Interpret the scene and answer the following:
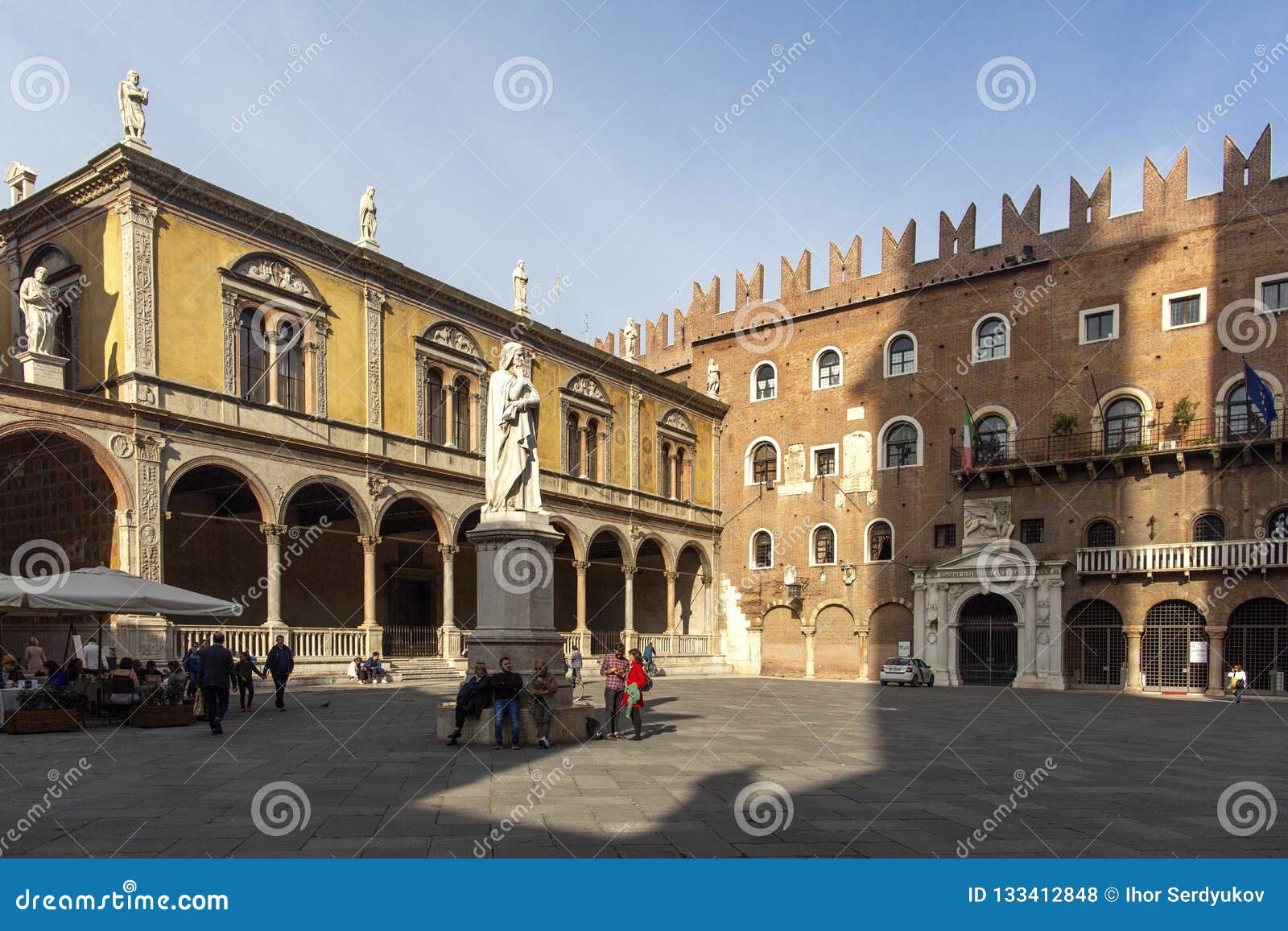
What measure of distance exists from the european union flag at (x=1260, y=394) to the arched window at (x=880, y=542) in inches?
432

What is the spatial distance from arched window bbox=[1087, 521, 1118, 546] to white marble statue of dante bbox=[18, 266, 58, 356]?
2695cm

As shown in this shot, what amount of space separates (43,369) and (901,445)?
24290 mm

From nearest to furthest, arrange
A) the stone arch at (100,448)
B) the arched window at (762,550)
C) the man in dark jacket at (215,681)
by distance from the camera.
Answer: the man in dark jacket at (215,681) < the stone arch at (100,448) < the arched window at (762,550)

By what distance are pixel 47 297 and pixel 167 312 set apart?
2.12 meters

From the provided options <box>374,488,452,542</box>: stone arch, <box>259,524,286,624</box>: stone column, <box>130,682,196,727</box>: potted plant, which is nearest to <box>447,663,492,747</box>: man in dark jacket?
<box>130,682,196,727</box>: potted plant

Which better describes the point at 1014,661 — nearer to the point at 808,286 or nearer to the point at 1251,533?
the point at 1251,533

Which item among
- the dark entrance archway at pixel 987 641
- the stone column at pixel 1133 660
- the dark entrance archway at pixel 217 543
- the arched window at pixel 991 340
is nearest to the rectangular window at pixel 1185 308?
the arched window at pixel 991 340

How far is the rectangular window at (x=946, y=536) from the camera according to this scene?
3028 cm

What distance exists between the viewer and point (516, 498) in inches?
441

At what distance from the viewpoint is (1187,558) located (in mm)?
25609

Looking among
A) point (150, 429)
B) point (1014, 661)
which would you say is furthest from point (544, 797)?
point (1014, 661)

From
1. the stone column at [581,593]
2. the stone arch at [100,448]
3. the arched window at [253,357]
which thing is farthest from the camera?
the stone column at [581,593]

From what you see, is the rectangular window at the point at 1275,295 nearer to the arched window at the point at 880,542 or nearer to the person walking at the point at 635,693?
the arched window at the point at 880,542

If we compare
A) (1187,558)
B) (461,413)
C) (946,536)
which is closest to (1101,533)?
(1187,558)
